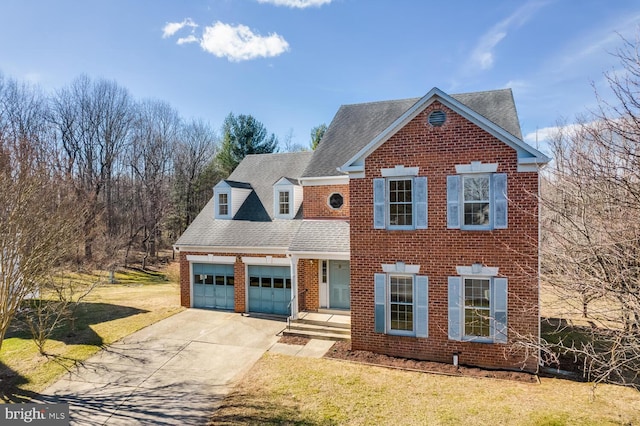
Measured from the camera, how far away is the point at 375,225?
39.1 ft

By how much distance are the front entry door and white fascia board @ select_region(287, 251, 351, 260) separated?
1.33 m

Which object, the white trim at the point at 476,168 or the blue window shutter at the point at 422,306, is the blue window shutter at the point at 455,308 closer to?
the blue window shutter at the point at 422,306

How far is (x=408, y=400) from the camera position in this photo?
8883mm

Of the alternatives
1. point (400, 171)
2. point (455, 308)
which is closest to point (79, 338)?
point (400, 171)

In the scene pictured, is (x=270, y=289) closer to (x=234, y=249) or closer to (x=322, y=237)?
(x=234, y=249)

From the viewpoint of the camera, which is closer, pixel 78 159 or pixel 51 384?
pixel 51 384

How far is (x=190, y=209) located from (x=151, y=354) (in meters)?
32.7

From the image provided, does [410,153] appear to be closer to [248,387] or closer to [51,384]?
[248,387]

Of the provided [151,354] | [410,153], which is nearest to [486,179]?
[410,153]

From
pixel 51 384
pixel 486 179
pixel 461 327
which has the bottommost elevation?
pixel 51 384

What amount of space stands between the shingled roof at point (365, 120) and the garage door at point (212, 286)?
21.0 ft

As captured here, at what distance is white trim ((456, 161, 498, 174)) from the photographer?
10797 millimetres

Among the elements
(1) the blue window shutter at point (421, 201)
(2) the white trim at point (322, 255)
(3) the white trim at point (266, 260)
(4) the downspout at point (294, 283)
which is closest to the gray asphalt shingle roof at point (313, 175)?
(2) the white trim at point (322, 255)

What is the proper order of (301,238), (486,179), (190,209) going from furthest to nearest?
(190,209) < (301,238) < (486,179)
